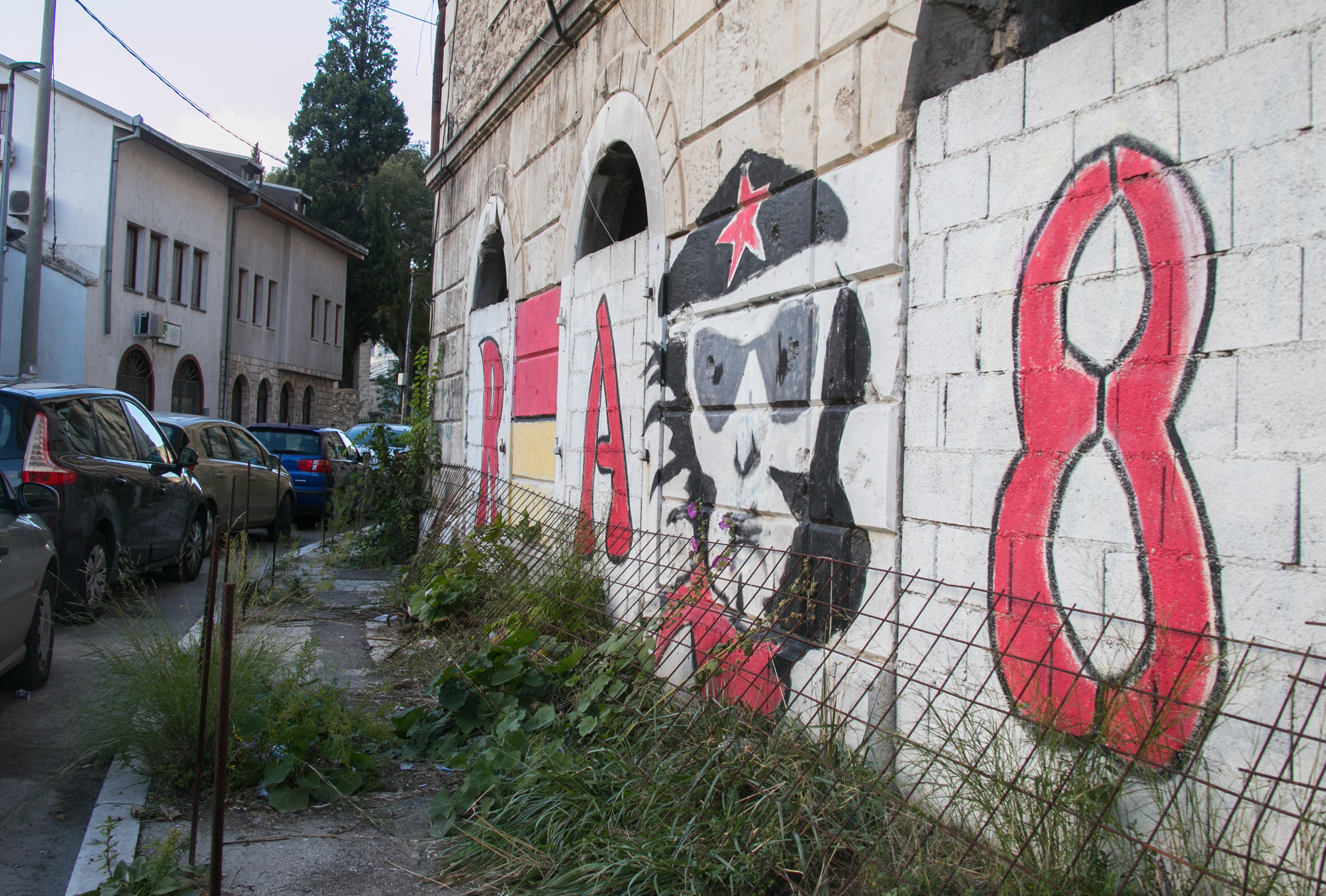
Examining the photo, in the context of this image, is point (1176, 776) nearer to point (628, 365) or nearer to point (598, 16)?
point (628, 365)

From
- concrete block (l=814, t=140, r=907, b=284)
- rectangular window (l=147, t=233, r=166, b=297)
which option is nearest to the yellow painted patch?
concrete block (l=814, t=140, r=907, b=284)

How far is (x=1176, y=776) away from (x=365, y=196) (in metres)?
38.4

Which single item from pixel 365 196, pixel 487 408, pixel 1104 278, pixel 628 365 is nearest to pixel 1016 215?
pixel 1104 278

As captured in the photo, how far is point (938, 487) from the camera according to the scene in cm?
315

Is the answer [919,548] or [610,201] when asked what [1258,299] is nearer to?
[919,548]

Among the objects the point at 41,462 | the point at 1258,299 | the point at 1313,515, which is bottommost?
the point at 41,462

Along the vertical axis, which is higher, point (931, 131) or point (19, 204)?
point (19, 204)

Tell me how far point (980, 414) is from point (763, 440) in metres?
1.24

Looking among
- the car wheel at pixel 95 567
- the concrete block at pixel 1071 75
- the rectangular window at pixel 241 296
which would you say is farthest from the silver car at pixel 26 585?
the rectangular window at pixel 241 296

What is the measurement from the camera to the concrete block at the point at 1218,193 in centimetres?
230

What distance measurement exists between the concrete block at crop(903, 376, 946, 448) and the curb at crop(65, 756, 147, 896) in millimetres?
2799

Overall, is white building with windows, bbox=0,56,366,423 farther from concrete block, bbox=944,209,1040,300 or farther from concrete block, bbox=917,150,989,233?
concrete block, bbox=944,209,1040,300

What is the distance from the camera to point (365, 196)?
3697 cm

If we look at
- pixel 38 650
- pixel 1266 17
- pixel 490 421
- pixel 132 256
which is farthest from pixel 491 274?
pixel 132 256
